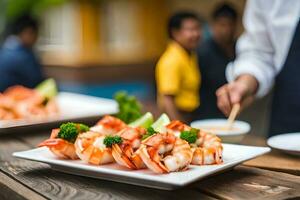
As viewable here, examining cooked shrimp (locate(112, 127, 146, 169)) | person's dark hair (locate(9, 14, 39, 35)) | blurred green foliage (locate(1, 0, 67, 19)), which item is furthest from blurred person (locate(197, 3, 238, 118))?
blurred green foliage (locate(1, 0, 67, 19))

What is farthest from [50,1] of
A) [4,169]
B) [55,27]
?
[4,169]

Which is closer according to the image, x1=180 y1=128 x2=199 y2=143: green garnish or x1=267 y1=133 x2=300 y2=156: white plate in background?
x1=180 y1=128 x2=199 y2=143: green garnish

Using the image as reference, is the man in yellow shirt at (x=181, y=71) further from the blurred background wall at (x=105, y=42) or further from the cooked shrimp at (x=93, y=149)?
the blurred background wall at (x=105, y=42)

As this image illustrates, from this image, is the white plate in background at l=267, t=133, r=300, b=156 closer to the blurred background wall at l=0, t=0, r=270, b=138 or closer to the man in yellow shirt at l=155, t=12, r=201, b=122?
the man in yellow shirt at l=155, t=12, r=201, b=122

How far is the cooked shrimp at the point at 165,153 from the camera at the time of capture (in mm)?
1204

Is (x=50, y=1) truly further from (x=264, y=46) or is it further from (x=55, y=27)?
(x=264, y=46)

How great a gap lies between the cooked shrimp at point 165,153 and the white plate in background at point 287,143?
0.45 m

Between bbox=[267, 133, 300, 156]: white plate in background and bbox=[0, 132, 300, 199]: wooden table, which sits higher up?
bbox=[267, 133, 300, 156]: white plate in background

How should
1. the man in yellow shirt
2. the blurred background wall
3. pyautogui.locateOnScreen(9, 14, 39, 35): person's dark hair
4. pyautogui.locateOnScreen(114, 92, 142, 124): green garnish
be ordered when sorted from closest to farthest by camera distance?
1. pyautogui.locateOnScreen(114, 92, 142, 124): green garnish
2. the man in yellow shirt
3. pyautogui.locateOnScreen(9, 14, 39, 35): person's dark hair
4. the blurred background wall

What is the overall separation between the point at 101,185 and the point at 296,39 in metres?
1.33

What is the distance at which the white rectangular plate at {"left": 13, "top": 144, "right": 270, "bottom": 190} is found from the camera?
116 centimetres

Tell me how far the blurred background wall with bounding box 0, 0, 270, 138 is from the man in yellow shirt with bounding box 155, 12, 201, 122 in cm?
435

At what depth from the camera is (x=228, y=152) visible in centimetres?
144

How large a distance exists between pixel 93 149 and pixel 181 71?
9.20 ft
